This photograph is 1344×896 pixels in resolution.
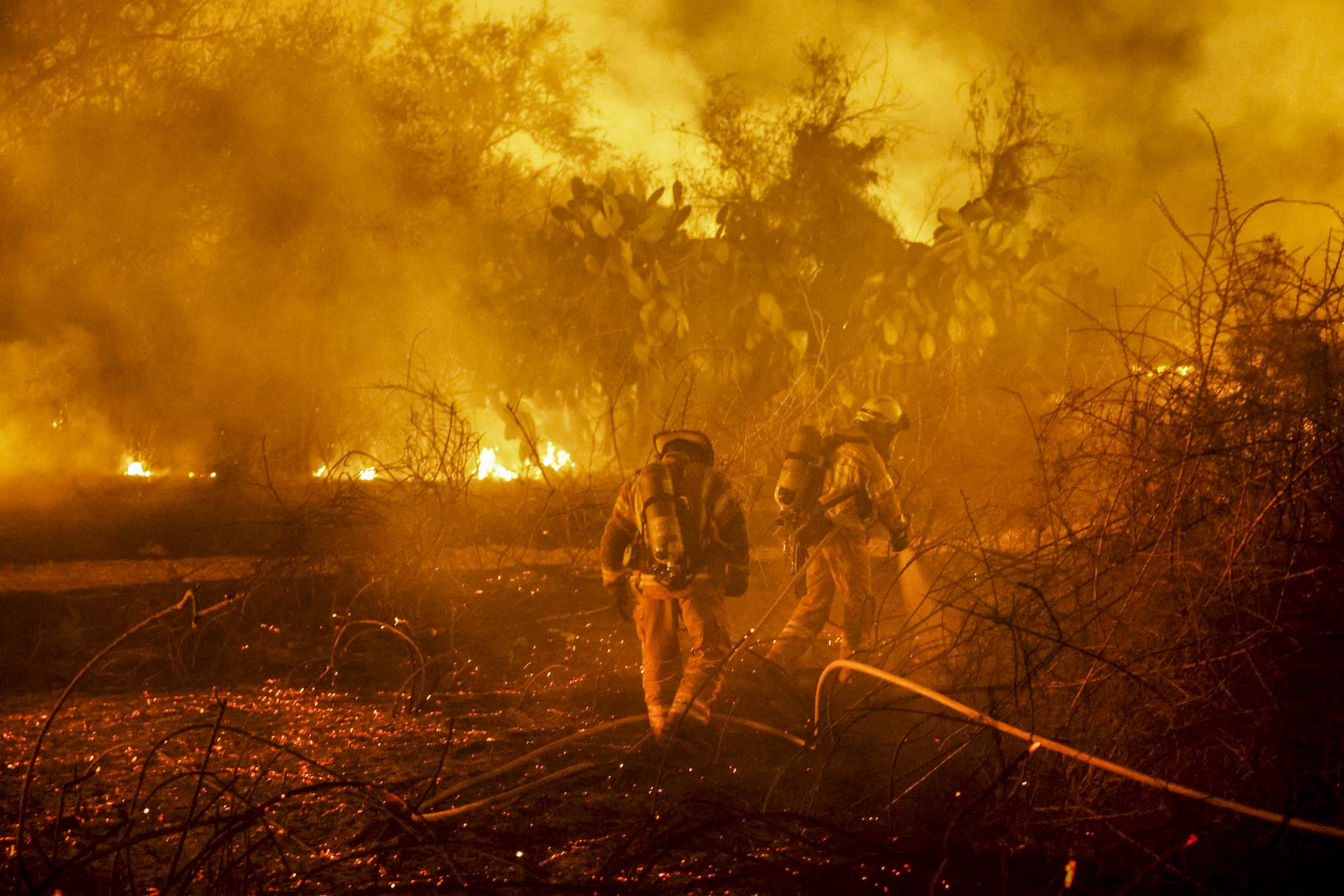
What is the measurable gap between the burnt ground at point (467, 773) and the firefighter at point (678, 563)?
0.25 metres

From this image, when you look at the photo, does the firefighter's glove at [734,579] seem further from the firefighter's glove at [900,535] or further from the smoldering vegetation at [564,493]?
the firefighter's glove at [900,535]

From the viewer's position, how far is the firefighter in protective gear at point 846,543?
5.66m

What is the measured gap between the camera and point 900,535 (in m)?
5.96

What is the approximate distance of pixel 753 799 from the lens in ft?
13.1

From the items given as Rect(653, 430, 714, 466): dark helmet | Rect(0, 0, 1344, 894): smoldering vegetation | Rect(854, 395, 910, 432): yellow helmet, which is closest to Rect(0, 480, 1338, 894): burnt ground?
Rect(0, 0, 1344, 894): smoldering vegetation

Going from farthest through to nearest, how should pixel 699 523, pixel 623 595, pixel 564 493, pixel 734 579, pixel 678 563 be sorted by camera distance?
pixel 564 493 < pixel 623 595 < pixel 734 579 < pixel 699 523 < pixel 678 563

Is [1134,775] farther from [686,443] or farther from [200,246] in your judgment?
[200,246]

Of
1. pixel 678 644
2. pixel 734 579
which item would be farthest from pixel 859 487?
pixel 678 644

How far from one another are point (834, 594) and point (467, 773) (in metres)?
2.53

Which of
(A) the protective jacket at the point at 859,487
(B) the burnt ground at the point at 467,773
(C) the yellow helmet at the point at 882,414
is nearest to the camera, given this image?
(B) the burnt ground at the point at 467,773

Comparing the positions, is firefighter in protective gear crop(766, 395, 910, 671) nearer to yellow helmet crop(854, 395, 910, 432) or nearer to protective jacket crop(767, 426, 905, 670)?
protective jacket crop(767, 426, 905, 670)

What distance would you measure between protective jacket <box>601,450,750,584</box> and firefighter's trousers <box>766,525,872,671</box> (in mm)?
911

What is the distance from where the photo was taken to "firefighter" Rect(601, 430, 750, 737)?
4.62 meters

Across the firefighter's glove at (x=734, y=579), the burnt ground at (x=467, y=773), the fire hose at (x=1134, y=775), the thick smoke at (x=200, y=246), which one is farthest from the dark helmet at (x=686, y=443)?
the thick smoke at (x=200, y=246)
